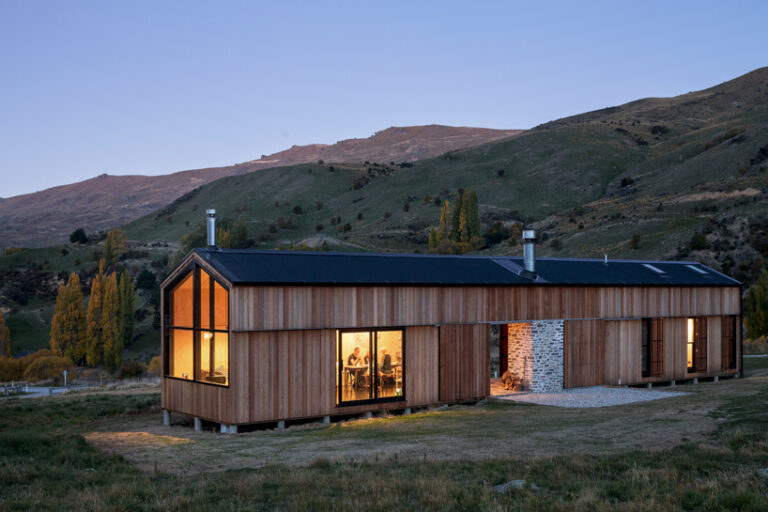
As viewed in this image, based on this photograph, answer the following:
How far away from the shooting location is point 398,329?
18.3 metres

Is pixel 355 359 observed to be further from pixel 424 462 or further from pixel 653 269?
pixel 653 269

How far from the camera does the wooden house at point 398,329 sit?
16266 millimetres

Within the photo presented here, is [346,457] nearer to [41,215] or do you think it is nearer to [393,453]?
[393,453]

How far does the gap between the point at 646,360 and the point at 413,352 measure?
9.56 meters

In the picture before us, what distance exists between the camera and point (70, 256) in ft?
291

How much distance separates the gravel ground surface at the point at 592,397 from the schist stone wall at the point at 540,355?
48cm

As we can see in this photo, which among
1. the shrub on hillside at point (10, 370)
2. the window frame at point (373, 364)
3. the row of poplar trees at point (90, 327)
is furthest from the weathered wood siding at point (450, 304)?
the row of poplar trees at point (90, 327)

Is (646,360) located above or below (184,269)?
below

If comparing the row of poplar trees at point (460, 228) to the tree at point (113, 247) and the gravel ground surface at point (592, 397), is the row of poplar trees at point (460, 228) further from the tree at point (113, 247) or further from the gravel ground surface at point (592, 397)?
the gravel ground surface at point (592, 397)

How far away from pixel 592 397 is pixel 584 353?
2428 mm

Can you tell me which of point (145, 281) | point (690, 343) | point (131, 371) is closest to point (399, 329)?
point (690, 343)

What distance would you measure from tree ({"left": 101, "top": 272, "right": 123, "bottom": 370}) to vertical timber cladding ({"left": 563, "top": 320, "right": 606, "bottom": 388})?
138ft

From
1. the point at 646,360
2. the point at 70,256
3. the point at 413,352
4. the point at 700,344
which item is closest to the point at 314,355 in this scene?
the point at 413,352

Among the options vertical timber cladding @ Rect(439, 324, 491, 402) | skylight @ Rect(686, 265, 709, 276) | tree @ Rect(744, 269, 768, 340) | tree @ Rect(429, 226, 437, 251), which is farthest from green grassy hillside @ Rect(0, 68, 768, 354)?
vertical timber cladding @ Rect(439, 324, 491, 402)
